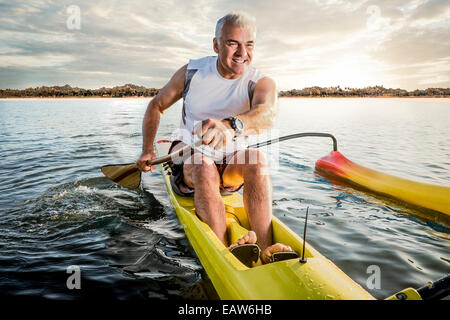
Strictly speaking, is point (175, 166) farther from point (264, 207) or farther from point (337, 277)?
point (337, 277)

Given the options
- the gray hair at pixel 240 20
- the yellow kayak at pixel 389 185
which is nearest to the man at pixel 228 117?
the gray hair at pixel 240 20

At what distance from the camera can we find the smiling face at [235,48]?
264 centimetres

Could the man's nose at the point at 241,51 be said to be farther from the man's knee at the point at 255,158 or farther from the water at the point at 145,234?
the water at the point at 145,234

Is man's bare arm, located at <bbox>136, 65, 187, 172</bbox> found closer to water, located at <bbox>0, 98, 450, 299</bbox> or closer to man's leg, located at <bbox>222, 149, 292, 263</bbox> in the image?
water, located at <bbox>0, 98, 450, 299</bbox>

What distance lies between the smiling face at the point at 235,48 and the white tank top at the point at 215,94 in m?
0.14

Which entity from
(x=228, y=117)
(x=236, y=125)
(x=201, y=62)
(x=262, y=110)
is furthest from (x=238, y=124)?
(x=201, y=62)

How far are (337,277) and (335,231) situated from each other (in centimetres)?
228

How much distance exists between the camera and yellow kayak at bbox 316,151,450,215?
459 cm

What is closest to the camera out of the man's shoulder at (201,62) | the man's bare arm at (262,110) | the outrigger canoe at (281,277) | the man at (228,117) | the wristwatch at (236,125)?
the outrigger canoe at (281,277)

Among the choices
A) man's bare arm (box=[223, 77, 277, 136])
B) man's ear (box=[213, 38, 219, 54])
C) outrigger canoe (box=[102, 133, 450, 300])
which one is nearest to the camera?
outrigger canoe (box=[102, 133, 450, 300])

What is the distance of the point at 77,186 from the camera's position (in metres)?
5.46

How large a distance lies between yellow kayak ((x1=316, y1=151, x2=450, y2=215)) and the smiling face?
3.88 m

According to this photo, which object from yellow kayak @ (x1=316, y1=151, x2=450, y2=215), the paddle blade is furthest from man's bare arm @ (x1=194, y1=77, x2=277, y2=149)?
yellow kayak @ (x1=316, y1=151, x2=450, y2=215)

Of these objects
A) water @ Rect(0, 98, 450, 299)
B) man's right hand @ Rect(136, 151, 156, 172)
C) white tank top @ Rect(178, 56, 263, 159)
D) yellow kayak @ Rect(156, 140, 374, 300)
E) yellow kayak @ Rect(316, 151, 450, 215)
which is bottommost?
water @ Rect(0, 98, 450, 299)
